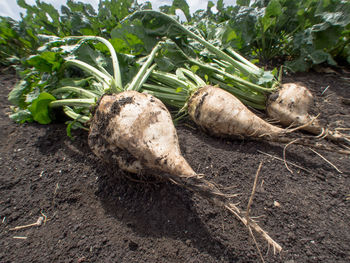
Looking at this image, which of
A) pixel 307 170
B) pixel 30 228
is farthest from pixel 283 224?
A: pixel 30 228

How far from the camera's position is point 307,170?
1907mm

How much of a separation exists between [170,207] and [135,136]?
686 mm

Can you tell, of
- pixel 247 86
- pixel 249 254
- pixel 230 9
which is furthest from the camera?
pixel 230 9

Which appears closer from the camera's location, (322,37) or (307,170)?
(307,170)

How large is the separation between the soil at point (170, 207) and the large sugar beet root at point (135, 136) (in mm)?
217

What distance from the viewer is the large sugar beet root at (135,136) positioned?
1732 millimetres

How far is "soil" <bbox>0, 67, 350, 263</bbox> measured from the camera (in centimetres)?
140

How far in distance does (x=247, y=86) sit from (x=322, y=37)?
5.58 ft

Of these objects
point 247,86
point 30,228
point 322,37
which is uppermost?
point 322,37

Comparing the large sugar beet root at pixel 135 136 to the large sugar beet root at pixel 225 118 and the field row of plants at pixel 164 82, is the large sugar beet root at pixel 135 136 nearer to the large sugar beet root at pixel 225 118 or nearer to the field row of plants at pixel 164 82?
the field row of plants at pixel 164 82

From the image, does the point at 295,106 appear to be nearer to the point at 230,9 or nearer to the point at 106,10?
the point at 230,9

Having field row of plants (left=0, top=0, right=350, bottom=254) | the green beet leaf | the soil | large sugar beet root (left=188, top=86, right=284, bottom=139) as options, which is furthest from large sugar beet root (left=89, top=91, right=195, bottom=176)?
the green beet leaf

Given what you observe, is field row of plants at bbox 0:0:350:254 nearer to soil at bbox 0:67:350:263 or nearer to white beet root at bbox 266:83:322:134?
white beet root at bbox 266:83:322:134

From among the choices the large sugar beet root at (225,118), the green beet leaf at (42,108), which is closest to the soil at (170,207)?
the large sugar beet root at (225,118)
